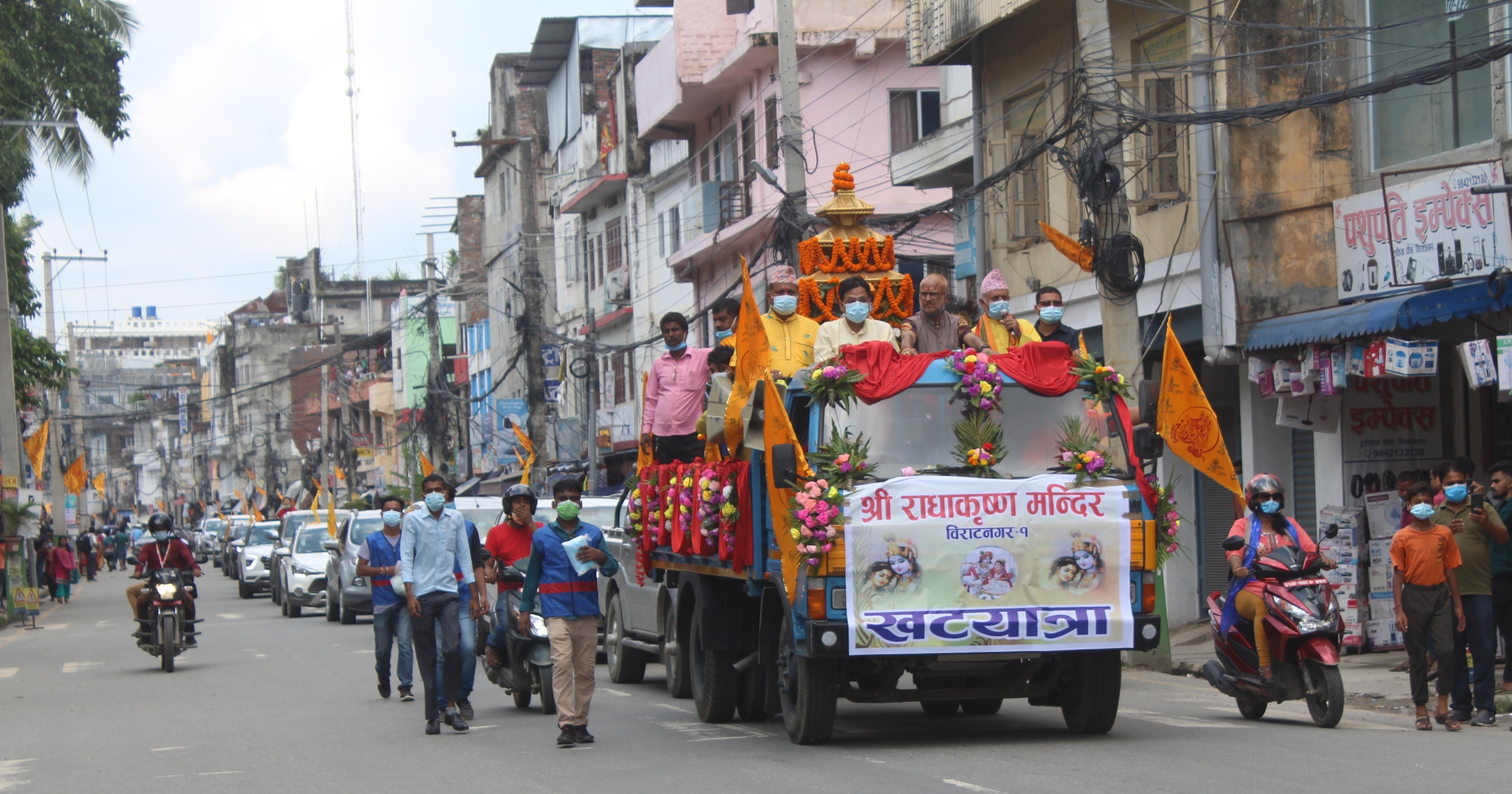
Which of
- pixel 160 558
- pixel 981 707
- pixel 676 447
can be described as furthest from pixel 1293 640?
pixel 160 558

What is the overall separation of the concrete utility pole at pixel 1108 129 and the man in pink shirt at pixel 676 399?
4.05 meters

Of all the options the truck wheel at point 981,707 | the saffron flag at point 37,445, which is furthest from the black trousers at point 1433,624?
the saffron flag at point 37,445

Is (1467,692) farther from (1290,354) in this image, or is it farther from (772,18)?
(772,18)

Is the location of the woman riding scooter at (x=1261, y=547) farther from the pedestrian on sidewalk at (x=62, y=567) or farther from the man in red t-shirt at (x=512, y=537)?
the pedestrian on sidewalk at (x=62, y=567)

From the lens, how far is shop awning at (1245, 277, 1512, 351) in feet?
46.9

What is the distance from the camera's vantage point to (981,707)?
41.9 ft

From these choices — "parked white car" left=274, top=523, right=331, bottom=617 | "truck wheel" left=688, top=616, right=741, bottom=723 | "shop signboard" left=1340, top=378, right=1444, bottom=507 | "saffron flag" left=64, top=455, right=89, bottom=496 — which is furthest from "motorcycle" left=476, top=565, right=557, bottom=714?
"saffron flag" left=64, top=455, right=89, bottom=496

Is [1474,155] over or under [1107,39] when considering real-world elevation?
under

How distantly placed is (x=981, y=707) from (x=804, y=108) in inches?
897

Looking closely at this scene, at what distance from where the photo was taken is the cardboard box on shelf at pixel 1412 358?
15.0 m

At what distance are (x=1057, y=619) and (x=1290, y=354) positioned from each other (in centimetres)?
848

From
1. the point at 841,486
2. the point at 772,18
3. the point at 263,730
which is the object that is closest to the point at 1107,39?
the point at 841,486

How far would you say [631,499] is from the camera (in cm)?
1458

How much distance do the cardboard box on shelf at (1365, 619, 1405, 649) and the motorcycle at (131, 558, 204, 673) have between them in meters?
12.9
